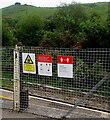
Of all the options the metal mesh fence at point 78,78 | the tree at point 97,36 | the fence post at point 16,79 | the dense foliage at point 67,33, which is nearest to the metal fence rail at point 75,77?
the metal mesh fence at point 78,78

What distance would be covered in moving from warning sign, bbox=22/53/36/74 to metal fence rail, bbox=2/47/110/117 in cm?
13

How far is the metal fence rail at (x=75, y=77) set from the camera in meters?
4.08

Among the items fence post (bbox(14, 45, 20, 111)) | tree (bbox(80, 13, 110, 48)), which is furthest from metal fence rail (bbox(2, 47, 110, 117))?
tree (bbox(80, 13, 110, 48))

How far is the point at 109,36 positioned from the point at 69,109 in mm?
7858

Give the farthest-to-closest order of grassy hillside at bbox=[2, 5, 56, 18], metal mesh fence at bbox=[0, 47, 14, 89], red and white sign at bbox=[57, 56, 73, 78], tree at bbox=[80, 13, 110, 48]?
grassy hillside at bbox=[2, 5, 56, 18]
tree at bbox=[80, 13, 110, 48]
metal mesh fence at bbox=[0, 47, 14, 89]
red and white sign at bbox=[57, 56, 73, 78]

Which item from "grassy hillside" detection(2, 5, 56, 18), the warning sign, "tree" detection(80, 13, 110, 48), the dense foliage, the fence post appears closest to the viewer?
the warning sign

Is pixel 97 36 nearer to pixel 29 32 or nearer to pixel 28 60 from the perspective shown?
pixel 28 60

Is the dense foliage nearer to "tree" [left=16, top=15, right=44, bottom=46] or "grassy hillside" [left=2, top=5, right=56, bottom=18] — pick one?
"tree" [left=16, top=15, right=44, bottom=46]

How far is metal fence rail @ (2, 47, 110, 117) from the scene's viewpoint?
4.08m

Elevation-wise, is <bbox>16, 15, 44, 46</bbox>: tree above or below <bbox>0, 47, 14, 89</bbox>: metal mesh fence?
above

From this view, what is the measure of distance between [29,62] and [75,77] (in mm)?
1101

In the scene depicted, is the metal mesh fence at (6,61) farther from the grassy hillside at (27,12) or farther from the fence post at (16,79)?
the grassy hillside at (27,12)

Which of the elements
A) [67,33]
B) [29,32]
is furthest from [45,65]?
[29,32]

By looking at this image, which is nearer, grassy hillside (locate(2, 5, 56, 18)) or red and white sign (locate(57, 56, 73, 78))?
red and white sign (locate(57, 56, 73, 78))
